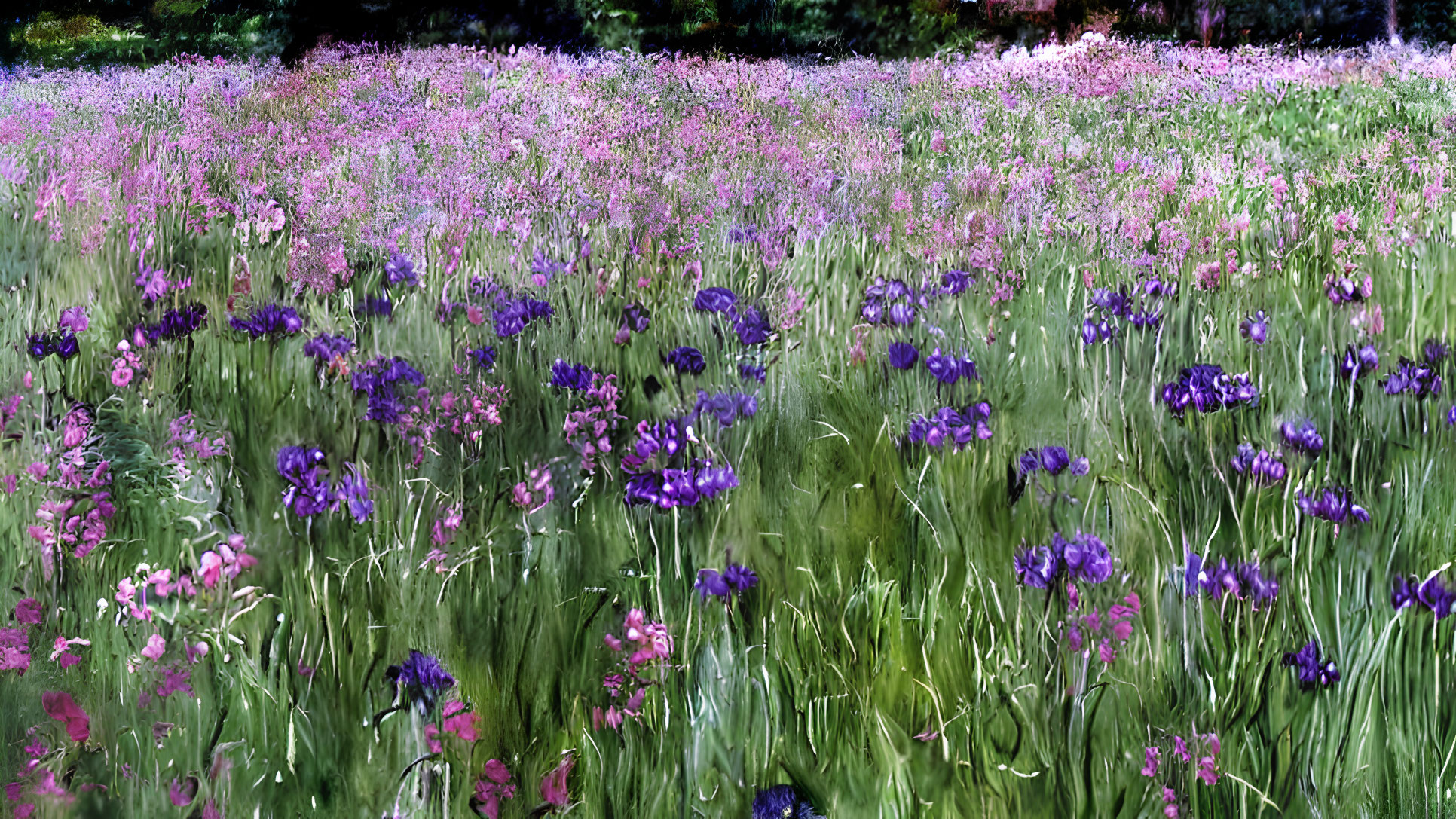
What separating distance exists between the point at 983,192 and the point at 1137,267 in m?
1.25

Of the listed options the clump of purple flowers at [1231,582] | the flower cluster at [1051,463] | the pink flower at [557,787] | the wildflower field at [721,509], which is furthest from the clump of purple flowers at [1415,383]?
the pink flower at [557,787]

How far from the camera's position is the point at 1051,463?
69.2 inches

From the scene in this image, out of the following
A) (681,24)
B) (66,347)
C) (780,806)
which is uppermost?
(681,24)

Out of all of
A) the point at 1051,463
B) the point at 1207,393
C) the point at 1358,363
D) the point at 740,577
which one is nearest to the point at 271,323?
the point at 740,577

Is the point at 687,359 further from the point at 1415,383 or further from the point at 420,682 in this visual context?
the point at 1415,383

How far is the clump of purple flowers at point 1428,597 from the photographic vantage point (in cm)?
133

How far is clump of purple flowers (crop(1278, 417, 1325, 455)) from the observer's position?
71.4 inches

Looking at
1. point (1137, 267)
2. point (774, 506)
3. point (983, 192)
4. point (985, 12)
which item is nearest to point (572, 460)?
point (774, 506)

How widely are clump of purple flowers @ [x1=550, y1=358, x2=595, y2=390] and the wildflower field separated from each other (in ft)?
0.09

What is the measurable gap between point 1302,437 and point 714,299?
1336 mm

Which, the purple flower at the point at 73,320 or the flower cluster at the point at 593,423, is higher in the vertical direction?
the purple flower at the point at 73,320

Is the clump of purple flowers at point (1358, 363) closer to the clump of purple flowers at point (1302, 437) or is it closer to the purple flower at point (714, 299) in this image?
the clump of purple flowers at point (1302, 437)

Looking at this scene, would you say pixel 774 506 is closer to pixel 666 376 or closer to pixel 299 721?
pixel 666 376

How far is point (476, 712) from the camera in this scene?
1295mm
